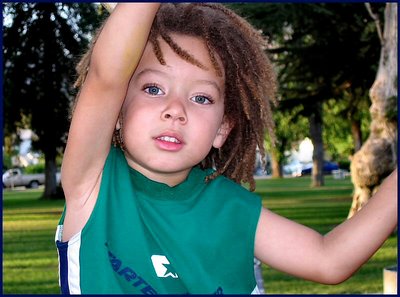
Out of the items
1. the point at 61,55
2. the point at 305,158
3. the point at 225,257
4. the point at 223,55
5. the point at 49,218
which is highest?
the point at 223,55

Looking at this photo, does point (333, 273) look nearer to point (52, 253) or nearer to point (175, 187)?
point (175, 187)

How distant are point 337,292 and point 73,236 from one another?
7.06m

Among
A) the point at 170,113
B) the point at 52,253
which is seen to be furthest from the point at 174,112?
the point at 52,253

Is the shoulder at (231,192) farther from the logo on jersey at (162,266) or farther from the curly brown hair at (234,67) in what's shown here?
the logo on jersey at (162,266)

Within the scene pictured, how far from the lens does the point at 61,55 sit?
22609 millimetres

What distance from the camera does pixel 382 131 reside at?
13.5 metres

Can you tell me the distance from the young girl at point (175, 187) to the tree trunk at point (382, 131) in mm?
11272

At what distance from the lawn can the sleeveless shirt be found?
660 centimetres

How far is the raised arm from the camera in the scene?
1.50 metres

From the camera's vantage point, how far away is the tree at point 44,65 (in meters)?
20.3

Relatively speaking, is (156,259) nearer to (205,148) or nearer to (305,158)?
(205,148)

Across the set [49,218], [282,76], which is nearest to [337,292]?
[282,76]

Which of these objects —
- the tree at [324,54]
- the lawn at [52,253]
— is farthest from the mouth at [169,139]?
the tree at [324,54]

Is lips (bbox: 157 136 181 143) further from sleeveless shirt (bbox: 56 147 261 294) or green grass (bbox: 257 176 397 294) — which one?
green grass (bbox: 257 176 397 294)
